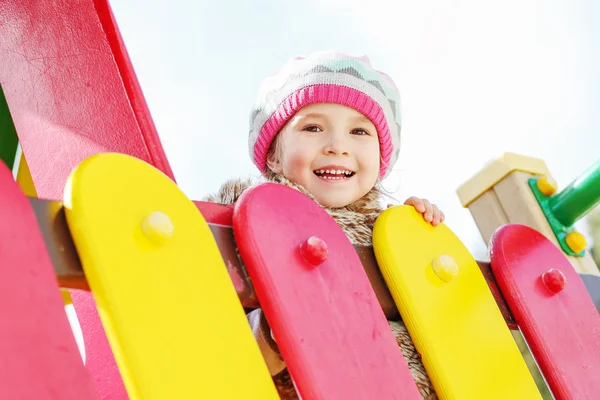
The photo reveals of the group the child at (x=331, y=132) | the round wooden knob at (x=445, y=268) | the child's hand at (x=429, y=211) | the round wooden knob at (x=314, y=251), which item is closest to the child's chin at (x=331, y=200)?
the child at (x=331, y=132)

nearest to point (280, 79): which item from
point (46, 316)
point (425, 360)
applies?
point (425, 360)

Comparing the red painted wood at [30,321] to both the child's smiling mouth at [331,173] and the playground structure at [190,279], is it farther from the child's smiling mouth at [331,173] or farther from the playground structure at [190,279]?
the child's smiling mouth at [331,173]

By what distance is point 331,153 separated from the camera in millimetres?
1490

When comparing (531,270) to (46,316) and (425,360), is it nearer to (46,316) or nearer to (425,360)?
(425,360)

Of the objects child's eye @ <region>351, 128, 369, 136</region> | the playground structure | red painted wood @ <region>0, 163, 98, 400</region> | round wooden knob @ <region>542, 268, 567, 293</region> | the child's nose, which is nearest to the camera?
red painted wood @ <region>0, 163, 98, 400</region>

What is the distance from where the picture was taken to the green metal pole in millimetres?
1780

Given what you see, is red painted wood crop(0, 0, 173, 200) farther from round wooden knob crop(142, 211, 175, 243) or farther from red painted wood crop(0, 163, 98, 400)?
red painted wood crop(0, 163, 98, 400)

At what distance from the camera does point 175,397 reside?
69 centimetres

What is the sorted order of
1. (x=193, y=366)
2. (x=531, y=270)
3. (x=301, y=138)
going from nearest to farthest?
(x=193, y=366) → (x=531, y=270) → (x=301, y=138)

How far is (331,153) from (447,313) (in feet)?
1.69

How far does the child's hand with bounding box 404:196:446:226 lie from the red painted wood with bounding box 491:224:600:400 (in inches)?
6.0

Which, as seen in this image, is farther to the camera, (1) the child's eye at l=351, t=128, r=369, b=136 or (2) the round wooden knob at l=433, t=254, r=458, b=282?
(1) the child's eye at l=351, t=128, r=369, b=136

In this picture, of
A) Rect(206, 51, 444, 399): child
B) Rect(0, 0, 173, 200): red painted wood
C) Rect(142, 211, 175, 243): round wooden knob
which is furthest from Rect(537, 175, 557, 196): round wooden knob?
Rect(142, 211, 175, 243): round wooden knob

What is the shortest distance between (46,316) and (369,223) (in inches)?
34.6
